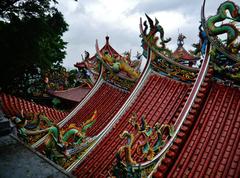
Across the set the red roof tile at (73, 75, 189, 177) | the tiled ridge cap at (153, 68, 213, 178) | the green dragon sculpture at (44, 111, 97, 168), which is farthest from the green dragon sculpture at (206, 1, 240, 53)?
the green dragon sculpture at (44, 111, 97, 168)

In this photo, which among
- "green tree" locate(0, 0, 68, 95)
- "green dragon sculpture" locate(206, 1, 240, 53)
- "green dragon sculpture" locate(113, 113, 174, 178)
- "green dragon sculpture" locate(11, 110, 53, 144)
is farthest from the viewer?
"green tree" locate(0, 0, 68, 95)

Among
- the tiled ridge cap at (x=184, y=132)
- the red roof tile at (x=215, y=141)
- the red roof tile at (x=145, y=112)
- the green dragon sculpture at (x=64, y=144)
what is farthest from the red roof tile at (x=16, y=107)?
the red roof tile at (x=215, y=141)

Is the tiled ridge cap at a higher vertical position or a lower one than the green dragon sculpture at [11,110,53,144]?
higher

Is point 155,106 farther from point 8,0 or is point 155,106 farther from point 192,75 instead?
point 8,0

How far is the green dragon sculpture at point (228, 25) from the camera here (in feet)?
12.2

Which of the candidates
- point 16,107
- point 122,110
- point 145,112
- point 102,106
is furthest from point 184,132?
point 16,107

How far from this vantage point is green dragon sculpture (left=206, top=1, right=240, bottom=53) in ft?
12.2

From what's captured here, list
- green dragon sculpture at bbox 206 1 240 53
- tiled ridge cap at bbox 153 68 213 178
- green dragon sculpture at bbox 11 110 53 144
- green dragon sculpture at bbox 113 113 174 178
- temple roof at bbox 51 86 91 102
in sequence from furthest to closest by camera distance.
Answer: temple roof at bbox 51 86 91 102, green dragon sculpture at bbox 11 110 53 144, green dragon sculpture at bbox 206 1 240 53, tiled ridge cap at bbox 153 68 213 178, green dragon sculpture at bbox 113 113 174 178

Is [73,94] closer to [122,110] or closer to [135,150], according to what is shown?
[122,110]

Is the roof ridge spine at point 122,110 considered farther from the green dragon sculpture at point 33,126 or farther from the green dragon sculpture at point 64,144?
the green dragon sculpture at point 33,126

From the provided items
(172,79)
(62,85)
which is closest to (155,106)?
(172,79)

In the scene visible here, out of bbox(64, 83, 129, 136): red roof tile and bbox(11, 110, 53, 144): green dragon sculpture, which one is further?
bbox(64, 83, 129, 136): red roof tile

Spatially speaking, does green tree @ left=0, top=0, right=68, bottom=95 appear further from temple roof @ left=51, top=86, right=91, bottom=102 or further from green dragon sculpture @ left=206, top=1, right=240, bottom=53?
green dragon sculpture @ left=206, top=1, right=240, bottom=53

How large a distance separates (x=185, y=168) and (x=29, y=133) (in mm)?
3563
